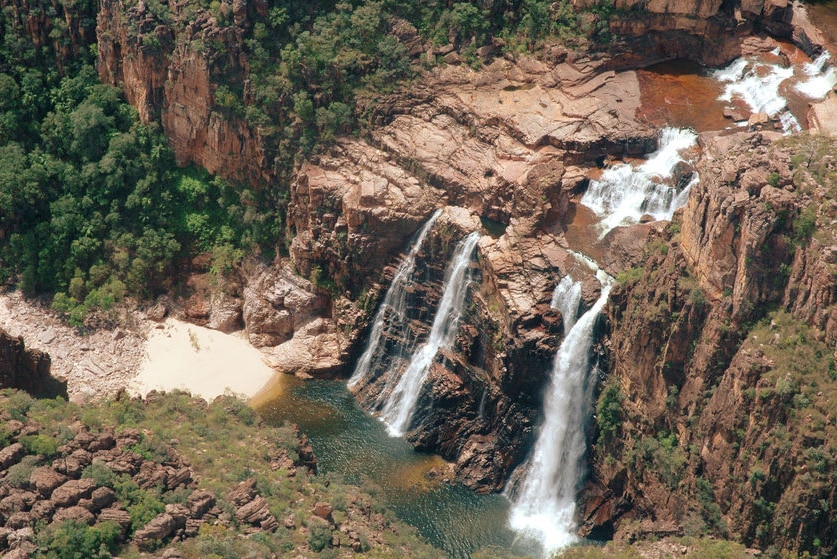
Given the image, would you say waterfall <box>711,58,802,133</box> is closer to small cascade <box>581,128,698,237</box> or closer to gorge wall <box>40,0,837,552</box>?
gorge wall <box>40,0,837,552</box>

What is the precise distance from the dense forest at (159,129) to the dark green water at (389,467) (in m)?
9.55

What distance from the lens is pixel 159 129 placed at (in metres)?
66.7

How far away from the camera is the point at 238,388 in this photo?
6000 cm

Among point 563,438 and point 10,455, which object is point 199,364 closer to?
point 563,438

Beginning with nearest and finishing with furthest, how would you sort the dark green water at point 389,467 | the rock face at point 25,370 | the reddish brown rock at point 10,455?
the reddish brown rock at point 10,455 < the rock face at point 25,370 < the dark green water at point 389,467

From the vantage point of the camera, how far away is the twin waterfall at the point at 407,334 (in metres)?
58.0

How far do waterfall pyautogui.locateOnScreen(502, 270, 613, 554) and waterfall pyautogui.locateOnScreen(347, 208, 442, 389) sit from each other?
879 centimetres

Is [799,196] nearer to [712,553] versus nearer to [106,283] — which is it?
[712,553]

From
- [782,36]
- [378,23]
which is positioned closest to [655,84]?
[782,36]

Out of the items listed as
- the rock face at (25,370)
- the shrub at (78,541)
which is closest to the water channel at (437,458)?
the rock face at (25,370)

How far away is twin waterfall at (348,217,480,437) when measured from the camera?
190 feet

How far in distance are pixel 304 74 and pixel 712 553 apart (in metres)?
32.6

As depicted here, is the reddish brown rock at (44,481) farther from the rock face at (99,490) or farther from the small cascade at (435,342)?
the small cascade at (435,342)

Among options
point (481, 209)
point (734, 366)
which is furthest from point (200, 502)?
point (481, 209)
